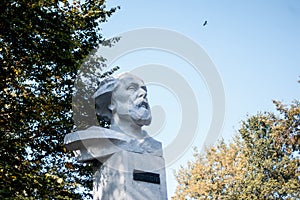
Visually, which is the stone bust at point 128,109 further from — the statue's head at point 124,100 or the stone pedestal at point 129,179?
the stone pedestal at point 129,179

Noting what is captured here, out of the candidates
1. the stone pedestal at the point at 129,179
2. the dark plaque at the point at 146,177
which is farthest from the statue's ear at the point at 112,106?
the dark plaque at the point at 146,177

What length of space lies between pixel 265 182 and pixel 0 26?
1451 centimetres

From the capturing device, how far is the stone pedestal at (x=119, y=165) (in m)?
4.52

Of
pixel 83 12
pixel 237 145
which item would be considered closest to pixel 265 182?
pixel 237 145

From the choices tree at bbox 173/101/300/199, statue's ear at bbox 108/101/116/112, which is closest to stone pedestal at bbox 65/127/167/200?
statue's ear at bbox 108/101/116/112

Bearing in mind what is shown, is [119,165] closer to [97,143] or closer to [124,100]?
[97,143]

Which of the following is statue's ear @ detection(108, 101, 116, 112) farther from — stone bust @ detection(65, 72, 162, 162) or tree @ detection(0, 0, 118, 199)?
tree @ detection(0, 0, 118, 199)

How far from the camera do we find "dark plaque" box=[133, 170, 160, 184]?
4633 mm

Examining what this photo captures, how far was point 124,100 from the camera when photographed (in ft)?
16.9

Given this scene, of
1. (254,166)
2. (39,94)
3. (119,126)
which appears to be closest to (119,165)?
(119,126)

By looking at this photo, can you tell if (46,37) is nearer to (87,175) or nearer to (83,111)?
(83,111)

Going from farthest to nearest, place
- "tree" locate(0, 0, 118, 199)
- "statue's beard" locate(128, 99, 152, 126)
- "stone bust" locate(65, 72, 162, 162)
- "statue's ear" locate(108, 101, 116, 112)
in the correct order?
1. "tree" locate(0, 0, 118, 199)
2. "statue's ear" locate(108, 101, 116, 112)
3. "statue's beard" locate(128, 99, 152, 126)
4. "stone bust" locate(65, 72, 162, 162)

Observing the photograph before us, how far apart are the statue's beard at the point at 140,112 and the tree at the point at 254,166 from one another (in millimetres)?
13194

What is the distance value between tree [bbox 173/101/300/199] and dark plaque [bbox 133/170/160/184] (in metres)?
13.3
